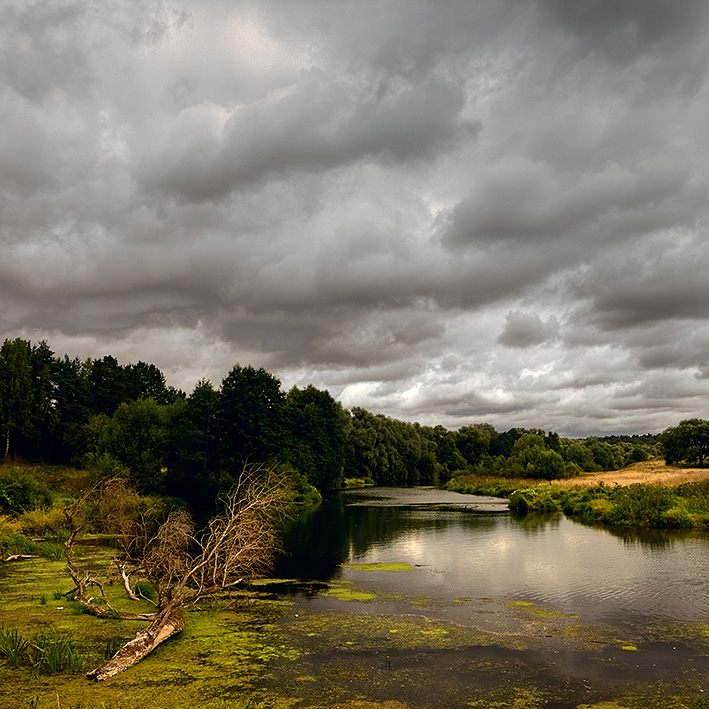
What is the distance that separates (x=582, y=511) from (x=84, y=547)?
3857cm

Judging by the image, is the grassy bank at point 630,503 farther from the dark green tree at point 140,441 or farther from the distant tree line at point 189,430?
the dark green tree at point 140,441

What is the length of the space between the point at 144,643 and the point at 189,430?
53.1 meters

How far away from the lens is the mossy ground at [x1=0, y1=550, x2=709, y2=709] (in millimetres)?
12406

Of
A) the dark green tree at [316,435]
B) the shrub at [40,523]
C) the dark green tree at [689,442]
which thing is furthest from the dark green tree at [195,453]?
the dark green tree at [689,442]

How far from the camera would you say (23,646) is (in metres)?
14.6

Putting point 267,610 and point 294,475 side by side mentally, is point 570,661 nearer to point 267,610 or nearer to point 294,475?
point 267,610

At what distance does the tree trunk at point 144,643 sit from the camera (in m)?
13.2

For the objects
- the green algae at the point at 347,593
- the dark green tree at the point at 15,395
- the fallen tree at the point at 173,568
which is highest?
the dark green tree at the point at 15,395

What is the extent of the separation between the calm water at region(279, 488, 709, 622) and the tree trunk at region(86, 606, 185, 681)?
10.2 meters

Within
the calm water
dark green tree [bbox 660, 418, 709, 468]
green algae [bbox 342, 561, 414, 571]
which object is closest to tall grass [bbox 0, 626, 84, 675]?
the calm water

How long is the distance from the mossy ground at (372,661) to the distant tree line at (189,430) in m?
26.2

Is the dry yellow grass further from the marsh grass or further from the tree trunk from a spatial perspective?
the marsh grass

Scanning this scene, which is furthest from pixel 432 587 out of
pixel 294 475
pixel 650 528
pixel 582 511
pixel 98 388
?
pixel 98 388

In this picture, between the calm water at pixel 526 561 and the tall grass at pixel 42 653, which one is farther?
the calm water at pixel 526 561
